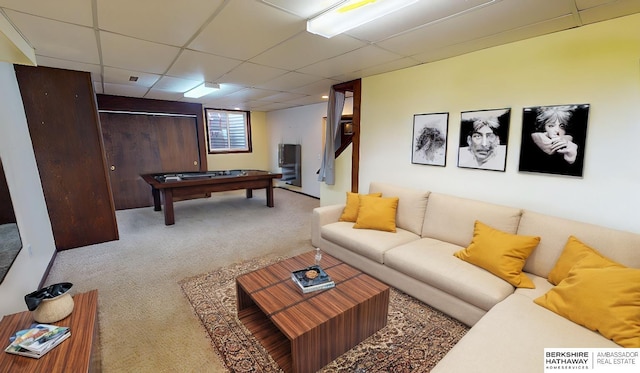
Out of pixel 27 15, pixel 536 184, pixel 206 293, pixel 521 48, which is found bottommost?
pixel 206 293

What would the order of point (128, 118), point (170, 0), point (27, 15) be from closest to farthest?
point (170, 0), point (27, 15), point (128, 118)

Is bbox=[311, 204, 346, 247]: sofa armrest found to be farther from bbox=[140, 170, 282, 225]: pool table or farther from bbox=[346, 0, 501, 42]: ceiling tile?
bbox=[140, 170, 282, 225]: pool table

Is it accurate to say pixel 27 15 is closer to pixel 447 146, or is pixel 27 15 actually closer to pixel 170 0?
pixel 170 0

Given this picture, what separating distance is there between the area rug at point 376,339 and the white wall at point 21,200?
1.14m

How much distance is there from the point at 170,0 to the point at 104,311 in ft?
7.77

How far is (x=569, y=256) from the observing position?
68.7 inches

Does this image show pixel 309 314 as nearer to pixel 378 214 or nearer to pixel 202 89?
pixel 378 214

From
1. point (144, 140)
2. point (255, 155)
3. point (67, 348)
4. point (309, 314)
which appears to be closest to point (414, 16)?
point (309, 314)

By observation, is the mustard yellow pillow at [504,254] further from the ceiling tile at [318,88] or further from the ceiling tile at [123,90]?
the ceiling tile at [123,90]

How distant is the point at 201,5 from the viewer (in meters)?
1.69

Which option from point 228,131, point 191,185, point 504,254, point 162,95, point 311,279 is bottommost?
point 311,279

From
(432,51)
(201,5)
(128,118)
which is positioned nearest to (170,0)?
(201,5)

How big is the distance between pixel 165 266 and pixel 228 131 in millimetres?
4888

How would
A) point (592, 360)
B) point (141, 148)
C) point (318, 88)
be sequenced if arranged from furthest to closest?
point (141, 148) → point (318, 88) → point (592, 360)
